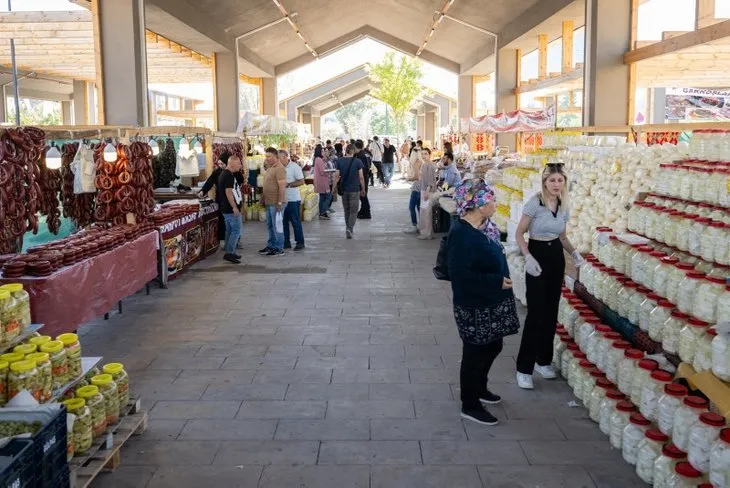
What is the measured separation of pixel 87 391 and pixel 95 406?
0.13 metres

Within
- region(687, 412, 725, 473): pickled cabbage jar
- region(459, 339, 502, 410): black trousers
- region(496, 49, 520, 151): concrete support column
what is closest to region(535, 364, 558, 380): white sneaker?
region(459, 339, 502, 410): black trousers

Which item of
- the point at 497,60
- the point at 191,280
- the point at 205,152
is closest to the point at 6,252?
the point at 191,280

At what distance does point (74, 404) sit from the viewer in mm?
3857

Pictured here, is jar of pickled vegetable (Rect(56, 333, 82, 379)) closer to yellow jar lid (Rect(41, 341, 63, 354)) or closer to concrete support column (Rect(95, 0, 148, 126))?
yellow jar lid (Rect(41, 341, 63, 354))

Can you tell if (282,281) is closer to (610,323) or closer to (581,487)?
(610,323)

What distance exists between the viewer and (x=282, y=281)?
928 cm

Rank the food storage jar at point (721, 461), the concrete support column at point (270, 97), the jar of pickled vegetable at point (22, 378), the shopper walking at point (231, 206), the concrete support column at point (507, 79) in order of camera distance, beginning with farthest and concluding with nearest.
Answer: the concrete support column at point (270, 97)
the concrete support column at point (507, 79)
the shopper walking at point (231, 206)
the jar of pickled vegetable at point (22, 378)
the food storage jar at point (721, 461)

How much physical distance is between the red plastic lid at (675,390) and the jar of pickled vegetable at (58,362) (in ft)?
11.1

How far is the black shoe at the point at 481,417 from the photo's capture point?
4.57 m

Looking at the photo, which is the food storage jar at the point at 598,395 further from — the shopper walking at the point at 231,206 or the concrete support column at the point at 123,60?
the concrete support column at the point at 123,60

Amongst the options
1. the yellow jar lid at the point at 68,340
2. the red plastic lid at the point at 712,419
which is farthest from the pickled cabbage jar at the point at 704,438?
the yellow jar lid at the point at 68,340

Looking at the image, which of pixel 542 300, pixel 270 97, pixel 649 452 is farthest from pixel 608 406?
pixel 270 97

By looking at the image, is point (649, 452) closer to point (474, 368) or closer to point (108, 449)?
point (474, 368)

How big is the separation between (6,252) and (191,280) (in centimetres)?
347
